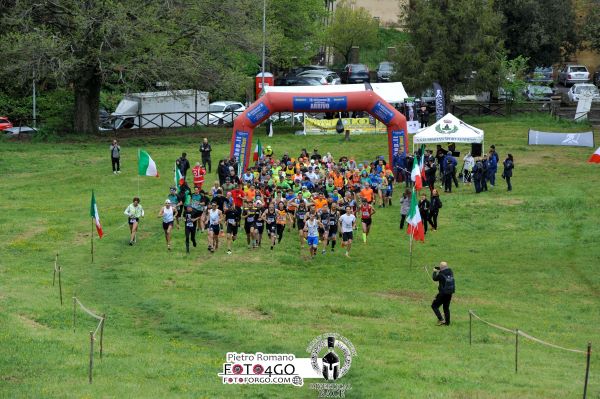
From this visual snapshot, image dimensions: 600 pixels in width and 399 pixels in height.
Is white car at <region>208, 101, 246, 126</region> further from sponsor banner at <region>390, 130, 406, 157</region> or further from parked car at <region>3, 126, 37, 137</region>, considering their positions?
sponsor banner at <region>390, 130, 406, 157</region>

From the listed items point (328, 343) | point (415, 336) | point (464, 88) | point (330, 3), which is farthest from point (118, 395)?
point (330, 3)

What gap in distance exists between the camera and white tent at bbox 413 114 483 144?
42312 mm

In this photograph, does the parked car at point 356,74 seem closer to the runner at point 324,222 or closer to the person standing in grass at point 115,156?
the person standing in grass at point 115,156

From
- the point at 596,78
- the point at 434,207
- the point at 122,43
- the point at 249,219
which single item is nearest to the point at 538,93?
the point at 596,78

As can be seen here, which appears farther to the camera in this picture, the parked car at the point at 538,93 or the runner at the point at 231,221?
the parked car at the point at 538,93

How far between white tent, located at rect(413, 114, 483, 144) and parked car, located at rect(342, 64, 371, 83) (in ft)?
91.9

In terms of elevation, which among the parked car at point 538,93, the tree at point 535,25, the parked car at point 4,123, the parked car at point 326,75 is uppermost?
the tree at point 535,25

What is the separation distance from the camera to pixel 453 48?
58.3 metres

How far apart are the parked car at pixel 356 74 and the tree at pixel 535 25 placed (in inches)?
356

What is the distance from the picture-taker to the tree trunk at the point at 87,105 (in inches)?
2119

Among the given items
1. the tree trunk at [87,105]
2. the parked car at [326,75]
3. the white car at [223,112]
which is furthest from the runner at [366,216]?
the parked car at [326,75]

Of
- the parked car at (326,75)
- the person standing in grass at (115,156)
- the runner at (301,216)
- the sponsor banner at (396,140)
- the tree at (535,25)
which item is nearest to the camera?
the runner at (301,216)

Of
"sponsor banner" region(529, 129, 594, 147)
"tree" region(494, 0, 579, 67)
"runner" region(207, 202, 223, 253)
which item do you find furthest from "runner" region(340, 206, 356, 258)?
"tree" region(494, 0, 579, 67)

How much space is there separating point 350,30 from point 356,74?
986 centimetres
